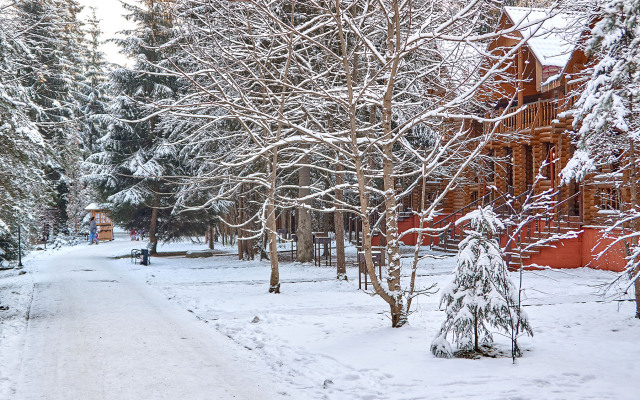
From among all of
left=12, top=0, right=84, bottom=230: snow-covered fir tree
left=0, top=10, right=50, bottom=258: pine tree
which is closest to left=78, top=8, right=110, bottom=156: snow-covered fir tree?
left=12, top=0, right=84, bottom=230: snow-covered fir tree

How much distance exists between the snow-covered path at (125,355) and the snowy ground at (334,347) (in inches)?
1.7

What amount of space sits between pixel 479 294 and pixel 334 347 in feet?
7.74

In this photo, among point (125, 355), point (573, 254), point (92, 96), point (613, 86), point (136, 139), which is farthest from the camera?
point (92, 96)

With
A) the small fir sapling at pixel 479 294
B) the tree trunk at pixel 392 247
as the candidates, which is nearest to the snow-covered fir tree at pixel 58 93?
the tree trunk at pixel 392 247

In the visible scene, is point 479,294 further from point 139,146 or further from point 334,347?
point 139,146

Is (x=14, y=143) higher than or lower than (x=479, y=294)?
higher

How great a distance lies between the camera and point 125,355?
864 cm

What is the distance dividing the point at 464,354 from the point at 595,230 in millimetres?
11422

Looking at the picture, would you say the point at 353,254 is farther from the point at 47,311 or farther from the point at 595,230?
the point at 47,311

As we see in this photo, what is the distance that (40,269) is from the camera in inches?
912

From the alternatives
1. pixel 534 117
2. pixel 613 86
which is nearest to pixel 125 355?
pixel 613 86

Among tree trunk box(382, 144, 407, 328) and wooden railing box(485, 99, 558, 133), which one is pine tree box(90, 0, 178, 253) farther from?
tree trunk box(382, 144, 407, 328)

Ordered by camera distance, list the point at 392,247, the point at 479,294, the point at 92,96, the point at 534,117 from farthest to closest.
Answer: the point at 92,96
the point at 534,117
the point at 392,247
the point at 479,294

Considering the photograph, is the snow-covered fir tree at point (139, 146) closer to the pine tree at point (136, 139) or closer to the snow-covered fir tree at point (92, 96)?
the pine tree at point (136, 139)
